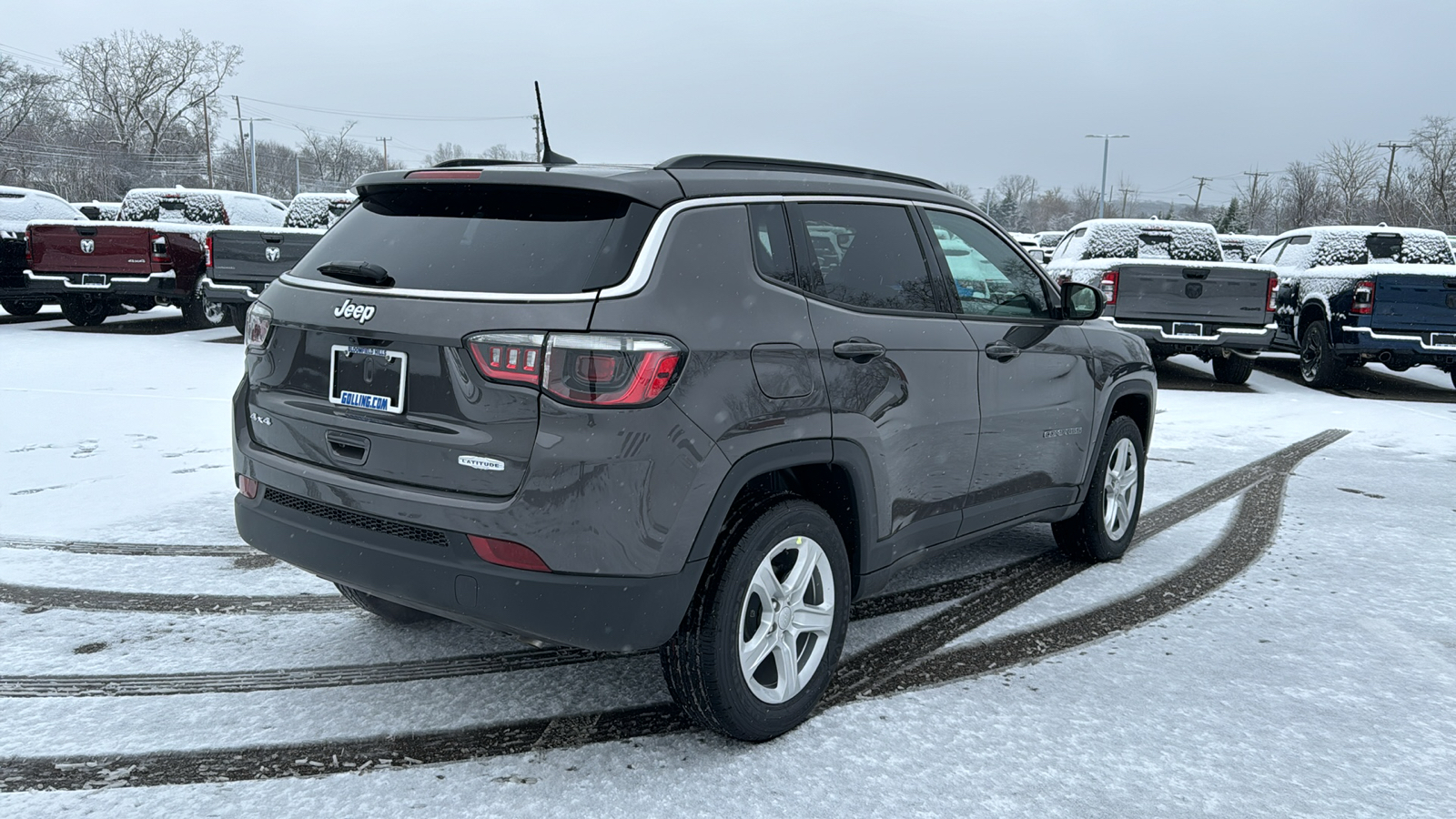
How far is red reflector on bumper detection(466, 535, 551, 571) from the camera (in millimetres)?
2883

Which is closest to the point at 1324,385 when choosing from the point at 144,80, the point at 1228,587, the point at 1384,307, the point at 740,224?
the point at 1384,307

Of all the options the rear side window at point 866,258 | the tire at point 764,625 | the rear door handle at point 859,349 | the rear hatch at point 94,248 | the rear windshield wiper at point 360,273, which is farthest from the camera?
the rear hatch at point 94,248

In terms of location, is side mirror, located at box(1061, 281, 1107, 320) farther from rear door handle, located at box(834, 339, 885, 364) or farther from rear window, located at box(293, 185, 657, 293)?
rear window, located at box(293, 185, 657, 293)

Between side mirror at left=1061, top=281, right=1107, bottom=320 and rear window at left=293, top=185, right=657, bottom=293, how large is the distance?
2484mm

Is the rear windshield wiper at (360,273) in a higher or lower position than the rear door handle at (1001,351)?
higher

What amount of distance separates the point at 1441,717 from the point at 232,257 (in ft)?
44.9

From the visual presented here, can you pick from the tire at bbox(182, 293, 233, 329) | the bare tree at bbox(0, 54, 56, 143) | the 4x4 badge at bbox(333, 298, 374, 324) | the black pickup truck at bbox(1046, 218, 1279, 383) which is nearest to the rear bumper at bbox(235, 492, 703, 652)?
the 4x4 badge at bbox(333, 298, 374, 324)

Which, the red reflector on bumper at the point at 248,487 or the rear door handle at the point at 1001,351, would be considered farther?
the rear door handle at the point at 1001,351

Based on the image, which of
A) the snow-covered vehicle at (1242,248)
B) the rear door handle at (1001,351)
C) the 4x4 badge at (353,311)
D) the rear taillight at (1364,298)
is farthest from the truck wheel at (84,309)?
the snow-covered vehicle at (1242,248)

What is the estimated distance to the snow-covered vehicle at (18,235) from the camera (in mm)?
14672

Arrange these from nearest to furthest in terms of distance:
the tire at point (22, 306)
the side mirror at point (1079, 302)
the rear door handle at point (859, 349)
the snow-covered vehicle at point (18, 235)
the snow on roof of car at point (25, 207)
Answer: the rear door handle at point (859, 349) → the side mirror at point (1079, 302) → the snow-covered vehicle at point (18, 235) → the tire at point (22, 306) → the snow on roof of car at point (25, 207)

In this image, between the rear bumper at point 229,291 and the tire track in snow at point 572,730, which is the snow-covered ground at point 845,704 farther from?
the rear bumper at point 229,291

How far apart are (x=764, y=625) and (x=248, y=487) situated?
173 cm

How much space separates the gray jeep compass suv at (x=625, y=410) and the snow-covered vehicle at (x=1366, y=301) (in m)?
10.7
